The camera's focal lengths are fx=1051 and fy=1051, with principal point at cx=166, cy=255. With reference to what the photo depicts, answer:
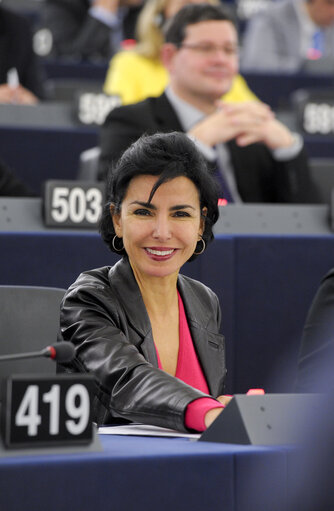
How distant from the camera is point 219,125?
304 cm

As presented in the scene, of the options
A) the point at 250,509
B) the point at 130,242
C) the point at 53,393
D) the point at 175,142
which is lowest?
the point at 250,509

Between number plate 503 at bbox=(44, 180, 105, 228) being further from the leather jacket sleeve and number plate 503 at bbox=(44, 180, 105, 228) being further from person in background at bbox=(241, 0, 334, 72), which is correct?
person in background at bbox=(241, 0, 334, 72)

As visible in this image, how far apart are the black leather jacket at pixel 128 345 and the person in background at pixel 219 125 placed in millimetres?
1205

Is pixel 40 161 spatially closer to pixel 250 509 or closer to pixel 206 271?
pixel 206 271

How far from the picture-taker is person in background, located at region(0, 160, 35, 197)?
2.90 m

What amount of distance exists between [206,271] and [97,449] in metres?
1.29

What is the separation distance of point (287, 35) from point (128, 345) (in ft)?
13.4

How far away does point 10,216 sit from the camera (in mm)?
2500

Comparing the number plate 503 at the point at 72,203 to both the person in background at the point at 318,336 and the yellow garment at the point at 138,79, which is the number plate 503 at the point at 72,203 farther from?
the yellow garment at the point at 138,79

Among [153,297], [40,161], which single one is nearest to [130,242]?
[153,297]

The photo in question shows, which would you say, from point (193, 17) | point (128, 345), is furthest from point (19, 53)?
point (128, 345)

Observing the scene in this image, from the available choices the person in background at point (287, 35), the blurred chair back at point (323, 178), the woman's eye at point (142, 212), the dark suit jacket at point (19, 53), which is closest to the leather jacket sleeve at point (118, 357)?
the woman's eye at point (142, 212)

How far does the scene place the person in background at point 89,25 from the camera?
572 centimetres

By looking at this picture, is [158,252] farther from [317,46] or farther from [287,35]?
[317,46]
